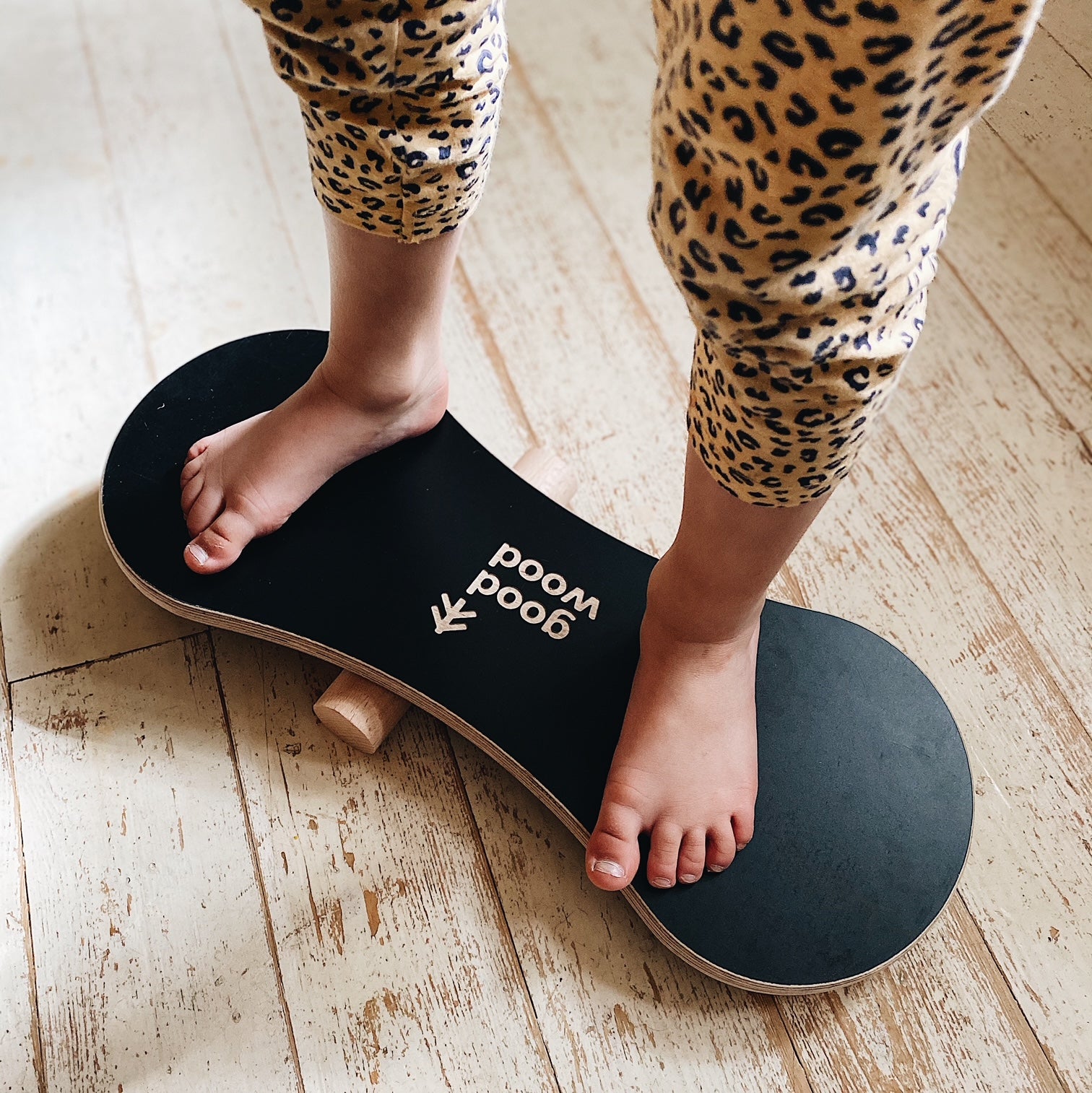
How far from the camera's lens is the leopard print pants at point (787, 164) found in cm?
35

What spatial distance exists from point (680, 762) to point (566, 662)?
4.8 inches

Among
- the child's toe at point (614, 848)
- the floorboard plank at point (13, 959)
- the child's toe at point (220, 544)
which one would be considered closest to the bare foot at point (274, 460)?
the child's toe at point (220, 544)

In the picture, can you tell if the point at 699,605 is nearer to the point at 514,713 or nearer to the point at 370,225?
the point at 514,713

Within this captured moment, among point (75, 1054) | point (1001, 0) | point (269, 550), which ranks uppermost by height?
point (1001, 0)

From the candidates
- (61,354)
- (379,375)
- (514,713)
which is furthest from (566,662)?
(61,354)

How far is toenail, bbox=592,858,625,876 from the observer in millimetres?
675

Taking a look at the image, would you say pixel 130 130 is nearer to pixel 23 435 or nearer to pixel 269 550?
pixel 23 435

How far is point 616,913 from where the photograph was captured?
29.1 inches

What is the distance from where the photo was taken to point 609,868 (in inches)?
26.6

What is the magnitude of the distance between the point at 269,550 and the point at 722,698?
0.37 metres

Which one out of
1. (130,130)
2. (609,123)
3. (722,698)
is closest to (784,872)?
(722,698)

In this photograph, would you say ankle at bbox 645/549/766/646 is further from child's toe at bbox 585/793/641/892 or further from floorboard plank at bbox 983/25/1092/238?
floorboard plank at bbox 983/25/1092/238

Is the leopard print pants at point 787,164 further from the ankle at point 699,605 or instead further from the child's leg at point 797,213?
the ankle at point 699,605

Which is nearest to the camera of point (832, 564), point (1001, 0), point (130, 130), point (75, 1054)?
point (1001, 0)
